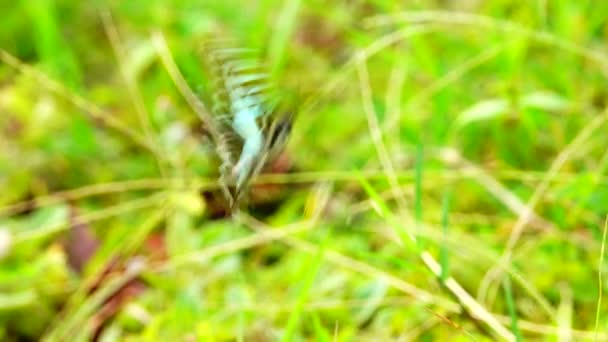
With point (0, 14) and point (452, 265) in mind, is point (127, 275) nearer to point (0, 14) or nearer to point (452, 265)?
point (452, 265)

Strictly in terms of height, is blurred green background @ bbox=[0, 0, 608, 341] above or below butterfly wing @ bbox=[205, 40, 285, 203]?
→ below

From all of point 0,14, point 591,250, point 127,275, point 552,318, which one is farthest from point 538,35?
point 0,14

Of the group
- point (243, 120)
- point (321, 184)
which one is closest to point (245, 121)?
point (243, 120)

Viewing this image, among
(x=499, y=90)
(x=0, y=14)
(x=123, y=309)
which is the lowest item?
(x=123, y=309)

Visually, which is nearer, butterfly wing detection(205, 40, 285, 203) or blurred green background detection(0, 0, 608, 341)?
butterfly wing detection(205, 40, 285, 203)

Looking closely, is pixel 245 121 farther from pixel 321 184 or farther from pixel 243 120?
pixel 321 184
